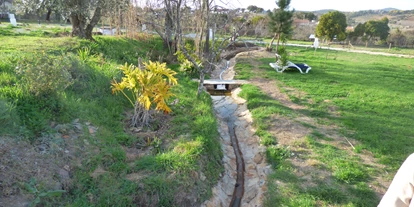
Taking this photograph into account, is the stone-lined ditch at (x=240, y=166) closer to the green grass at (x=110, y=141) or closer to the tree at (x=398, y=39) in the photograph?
the green grass at (x=110, y=141)

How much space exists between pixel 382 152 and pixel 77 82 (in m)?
6.15

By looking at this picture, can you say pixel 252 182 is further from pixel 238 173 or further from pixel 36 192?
pixel 36 192

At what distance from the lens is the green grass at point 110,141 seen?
351 centimetres

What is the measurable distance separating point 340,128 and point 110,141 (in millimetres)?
4806

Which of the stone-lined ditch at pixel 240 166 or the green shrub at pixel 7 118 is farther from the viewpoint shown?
the stone-lined ditch at pixel 240 166

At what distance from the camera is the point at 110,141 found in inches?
176

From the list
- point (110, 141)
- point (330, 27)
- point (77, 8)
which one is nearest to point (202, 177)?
point (110, 141)

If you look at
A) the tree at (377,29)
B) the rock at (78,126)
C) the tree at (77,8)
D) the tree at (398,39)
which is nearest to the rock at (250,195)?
the rock at (78,126)

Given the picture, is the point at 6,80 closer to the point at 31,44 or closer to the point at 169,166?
the point at 169,166

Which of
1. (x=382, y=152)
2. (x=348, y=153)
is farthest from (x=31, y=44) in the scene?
(x=382, y=152)

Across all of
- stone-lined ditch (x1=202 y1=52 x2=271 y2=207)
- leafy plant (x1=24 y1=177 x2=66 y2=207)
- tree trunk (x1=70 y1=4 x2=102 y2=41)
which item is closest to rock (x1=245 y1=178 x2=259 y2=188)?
stone-lined ditch (x1=202 y1=52 x2=271 y2=207)

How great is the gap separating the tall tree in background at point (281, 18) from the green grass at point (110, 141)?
1274cm

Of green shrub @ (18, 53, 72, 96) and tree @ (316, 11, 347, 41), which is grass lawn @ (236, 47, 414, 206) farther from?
tree @ (316, 11, 347, 41)

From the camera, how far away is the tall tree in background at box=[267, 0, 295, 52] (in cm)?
1680
